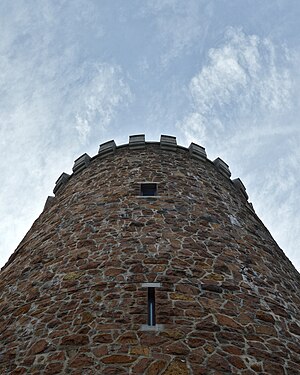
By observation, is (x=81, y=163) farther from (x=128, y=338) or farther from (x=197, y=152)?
(x=128, y=338)

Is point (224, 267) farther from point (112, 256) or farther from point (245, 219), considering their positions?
point (245, 219)

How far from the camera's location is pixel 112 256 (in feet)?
28.6

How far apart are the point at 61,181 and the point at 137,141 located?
2697mm

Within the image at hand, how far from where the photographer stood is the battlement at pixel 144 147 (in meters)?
14.1

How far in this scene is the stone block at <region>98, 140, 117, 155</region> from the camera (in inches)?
563

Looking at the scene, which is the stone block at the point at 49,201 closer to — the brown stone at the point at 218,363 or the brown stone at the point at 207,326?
the brown stone at the point at 207,326

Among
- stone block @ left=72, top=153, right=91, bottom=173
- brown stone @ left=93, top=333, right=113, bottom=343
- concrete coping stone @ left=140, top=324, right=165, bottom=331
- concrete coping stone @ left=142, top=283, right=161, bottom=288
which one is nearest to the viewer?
brown stone @ left=93, top=333, right=113, bottom=343

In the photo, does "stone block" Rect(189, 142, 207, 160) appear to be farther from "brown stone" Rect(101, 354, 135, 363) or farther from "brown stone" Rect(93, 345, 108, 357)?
"brown stone" Rect(101, 354, 135, 363)

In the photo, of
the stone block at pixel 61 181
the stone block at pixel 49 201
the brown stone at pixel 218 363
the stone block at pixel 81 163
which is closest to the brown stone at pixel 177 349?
the brown stone at pixel 218 363

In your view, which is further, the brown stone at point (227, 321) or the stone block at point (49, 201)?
the stone block at point (49, 201)

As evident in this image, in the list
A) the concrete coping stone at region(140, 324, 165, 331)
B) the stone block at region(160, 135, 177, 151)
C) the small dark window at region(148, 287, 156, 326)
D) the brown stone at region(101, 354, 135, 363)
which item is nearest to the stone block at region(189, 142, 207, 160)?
the stone block at region(160, 135, 177, 151)

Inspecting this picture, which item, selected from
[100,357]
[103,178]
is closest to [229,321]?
[100,357]

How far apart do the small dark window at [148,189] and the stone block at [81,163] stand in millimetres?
3220

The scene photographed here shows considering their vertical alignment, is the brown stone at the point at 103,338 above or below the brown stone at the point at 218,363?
above
